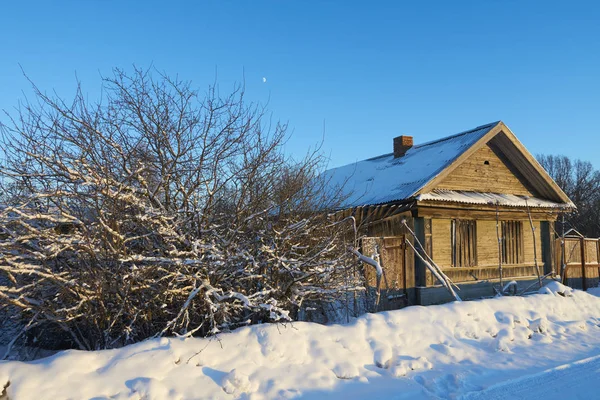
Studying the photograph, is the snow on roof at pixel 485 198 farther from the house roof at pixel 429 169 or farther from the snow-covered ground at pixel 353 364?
the snow-covered ground at pixel 353 364

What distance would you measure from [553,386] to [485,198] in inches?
319

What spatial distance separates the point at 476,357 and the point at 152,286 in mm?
4608

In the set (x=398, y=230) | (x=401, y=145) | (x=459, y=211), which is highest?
(x=401, y=145)

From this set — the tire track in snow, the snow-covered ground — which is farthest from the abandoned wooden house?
the tire track in snow

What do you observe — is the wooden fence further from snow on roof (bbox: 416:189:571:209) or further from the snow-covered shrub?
the snow-covered shrub

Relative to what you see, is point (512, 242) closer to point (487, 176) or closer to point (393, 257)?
point (487, 176)

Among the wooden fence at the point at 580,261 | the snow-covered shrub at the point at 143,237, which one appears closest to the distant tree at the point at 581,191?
the wooden fence at the point at 580,261

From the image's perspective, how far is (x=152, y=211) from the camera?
18.1 feet

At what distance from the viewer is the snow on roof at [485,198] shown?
12230 mm

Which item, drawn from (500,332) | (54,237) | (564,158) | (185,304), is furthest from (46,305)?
(564,158)

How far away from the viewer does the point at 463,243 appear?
45.0 feet

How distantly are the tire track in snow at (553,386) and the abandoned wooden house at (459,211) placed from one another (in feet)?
14.2

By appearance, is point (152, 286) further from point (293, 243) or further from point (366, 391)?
point (366, 391)

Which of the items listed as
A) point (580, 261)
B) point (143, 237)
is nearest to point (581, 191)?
point (580, 261)
